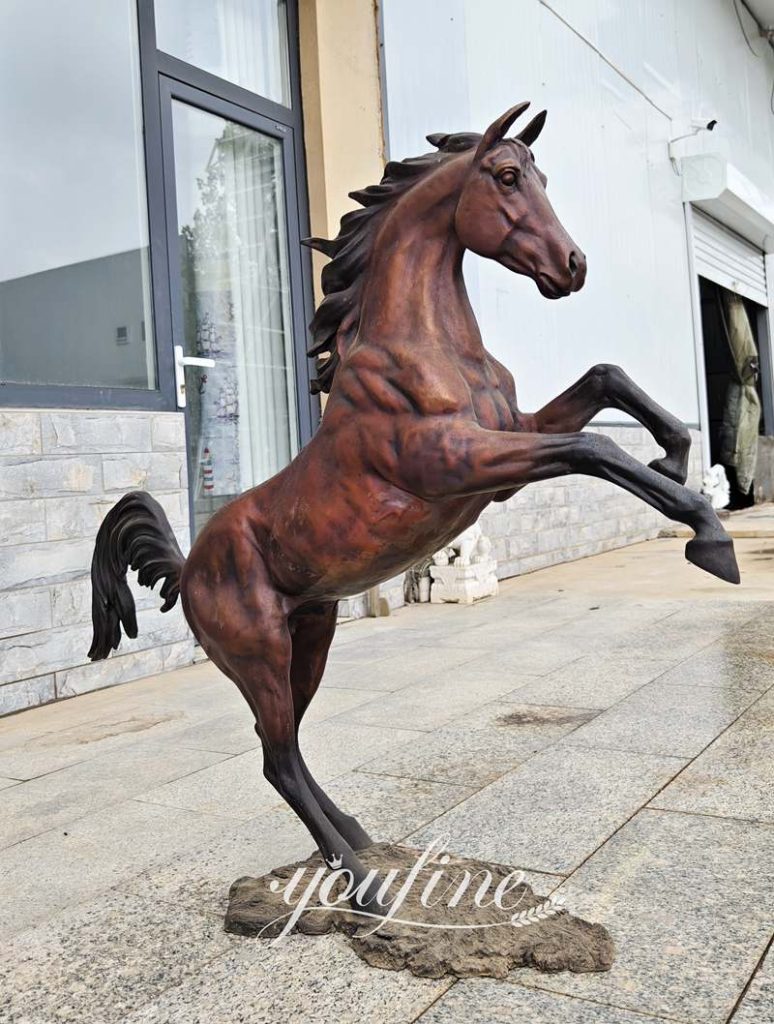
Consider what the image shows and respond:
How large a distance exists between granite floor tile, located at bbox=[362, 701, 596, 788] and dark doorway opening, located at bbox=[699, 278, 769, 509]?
12379mm

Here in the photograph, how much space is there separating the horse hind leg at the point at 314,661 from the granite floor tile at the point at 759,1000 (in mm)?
843

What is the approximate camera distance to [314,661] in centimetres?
209

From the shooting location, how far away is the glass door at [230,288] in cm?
536

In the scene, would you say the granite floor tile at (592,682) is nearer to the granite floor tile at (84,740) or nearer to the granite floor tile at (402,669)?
the granite floor tile at (402,669)

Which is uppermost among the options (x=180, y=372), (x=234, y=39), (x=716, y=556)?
(x=234, y=39)

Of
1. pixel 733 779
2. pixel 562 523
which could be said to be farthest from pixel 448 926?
pixel 562 523

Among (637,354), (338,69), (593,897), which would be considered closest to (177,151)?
(338,69)

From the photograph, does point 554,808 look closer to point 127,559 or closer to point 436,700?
point 127,559

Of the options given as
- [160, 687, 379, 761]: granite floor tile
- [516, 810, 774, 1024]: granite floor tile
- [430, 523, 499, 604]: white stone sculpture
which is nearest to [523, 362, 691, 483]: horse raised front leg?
[516, 810, 774, 1024]: granite floor tile

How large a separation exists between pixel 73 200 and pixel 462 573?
3387 millimetres

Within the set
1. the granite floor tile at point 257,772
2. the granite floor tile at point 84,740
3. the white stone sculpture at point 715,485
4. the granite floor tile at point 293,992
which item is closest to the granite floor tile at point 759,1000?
the granite floor tile at point 293,992

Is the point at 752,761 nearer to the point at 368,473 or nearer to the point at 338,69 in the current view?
the point at 368,473

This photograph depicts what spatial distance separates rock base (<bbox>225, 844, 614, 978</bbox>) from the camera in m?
1.64

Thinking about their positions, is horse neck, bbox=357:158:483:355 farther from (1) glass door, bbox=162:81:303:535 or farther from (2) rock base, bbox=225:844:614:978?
(1) glass door, bbox=162:81:303:535
